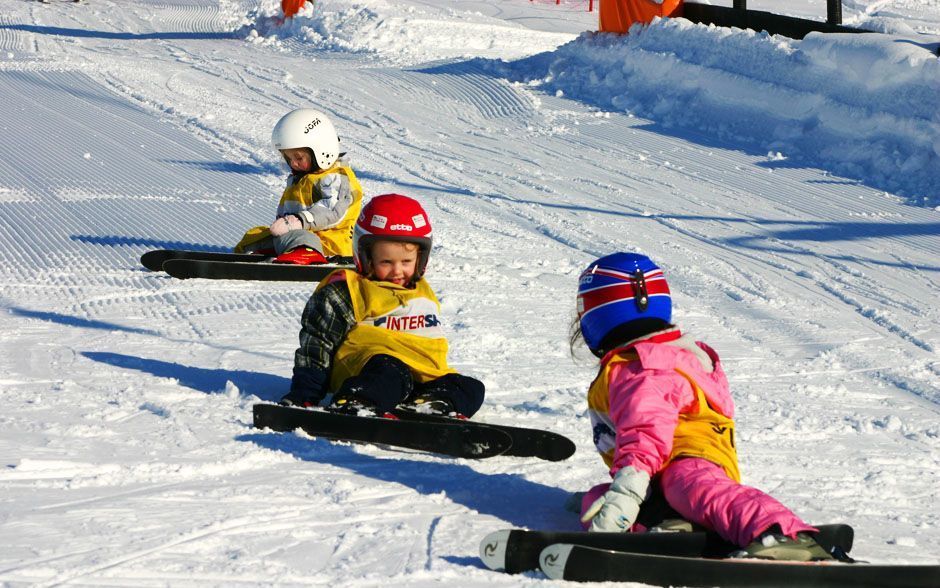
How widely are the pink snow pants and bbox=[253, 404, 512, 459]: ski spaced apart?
0.94 metres

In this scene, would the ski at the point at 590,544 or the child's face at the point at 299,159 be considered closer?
the ski at the point at 590,544

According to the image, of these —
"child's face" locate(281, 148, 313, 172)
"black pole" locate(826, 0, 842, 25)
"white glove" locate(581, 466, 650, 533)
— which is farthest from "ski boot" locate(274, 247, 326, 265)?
"black pole" locate(826, 0, 842, 25)

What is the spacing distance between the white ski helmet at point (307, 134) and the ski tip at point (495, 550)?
184 inches

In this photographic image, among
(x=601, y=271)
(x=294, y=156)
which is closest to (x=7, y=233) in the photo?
(x=294, y=156)

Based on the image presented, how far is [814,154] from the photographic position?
11258 mm

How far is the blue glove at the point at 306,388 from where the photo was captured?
4781mm

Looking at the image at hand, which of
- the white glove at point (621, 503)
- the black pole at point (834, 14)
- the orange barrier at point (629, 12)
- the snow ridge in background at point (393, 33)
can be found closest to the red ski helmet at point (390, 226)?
the white glove at point (621, 503)

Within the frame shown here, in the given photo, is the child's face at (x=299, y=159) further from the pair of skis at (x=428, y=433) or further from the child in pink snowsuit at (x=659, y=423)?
the child in pink snowsuit at (x=659, y=423)

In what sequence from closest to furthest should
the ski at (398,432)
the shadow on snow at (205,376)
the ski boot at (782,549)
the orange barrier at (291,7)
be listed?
the ski boot at (782,549)
the ski at (398,432)
the shadow on snow at (205,376)
the orange barrier at (291,7)

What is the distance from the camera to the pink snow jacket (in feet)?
11.4

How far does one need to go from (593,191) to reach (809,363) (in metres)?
4.43

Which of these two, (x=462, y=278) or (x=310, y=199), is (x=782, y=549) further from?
(x=310, y=199)

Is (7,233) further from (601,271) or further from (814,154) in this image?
(814,154)

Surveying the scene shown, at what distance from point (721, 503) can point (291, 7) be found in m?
19.9
